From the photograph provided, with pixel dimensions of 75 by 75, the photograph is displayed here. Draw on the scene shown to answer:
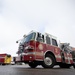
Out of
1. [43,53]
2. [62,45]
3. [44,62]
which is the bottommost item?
[44,62]

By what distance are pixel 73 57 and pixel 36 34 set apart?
4411 millimetres

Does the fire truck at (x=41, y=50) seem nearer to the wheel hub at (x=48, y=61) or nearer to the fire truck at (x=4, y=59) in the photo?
the wheel hub at (x=48, y=61)

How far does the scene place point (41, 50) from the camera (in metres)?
8.48

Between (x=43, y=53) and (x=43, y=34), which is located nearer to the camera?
(x=43, y=53)

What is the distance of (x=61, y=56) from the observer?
1007 centimetres

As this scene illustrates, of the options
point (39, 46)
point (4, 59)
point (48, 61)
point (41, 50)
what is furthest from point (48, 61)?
point (4, 59)

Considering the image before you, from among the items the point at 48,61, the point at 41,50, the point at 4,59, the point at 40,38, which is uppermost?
the point at 40,38

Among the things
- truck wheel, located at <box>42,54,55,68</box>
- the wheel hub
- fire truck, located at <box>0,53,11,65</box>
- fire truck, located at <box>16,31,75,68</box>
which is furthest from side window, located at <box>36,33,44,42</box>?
fire truck, located at <box>0,53,11,65</box>

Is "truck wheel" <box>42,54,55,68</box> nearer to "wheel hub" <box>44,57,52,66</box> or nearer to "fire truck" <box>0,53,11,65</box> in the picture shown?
"wheel hub" <box>44,57,52,66</box>

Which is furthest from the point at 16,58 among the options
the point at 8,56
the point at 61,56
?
the point at 8,56

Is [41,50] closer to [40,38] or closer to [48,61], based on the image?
[40,38]

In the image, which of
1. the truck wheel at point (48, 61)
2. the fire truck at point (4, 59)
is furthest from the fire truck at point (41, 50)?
the fire truck at point (4, 59)

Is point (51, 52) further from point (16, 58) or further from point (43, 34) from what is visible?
point (16, 58)

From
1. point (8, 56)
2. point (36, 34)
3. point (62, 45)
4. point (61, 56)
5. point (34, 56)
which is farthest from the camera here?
point (8, 56)
